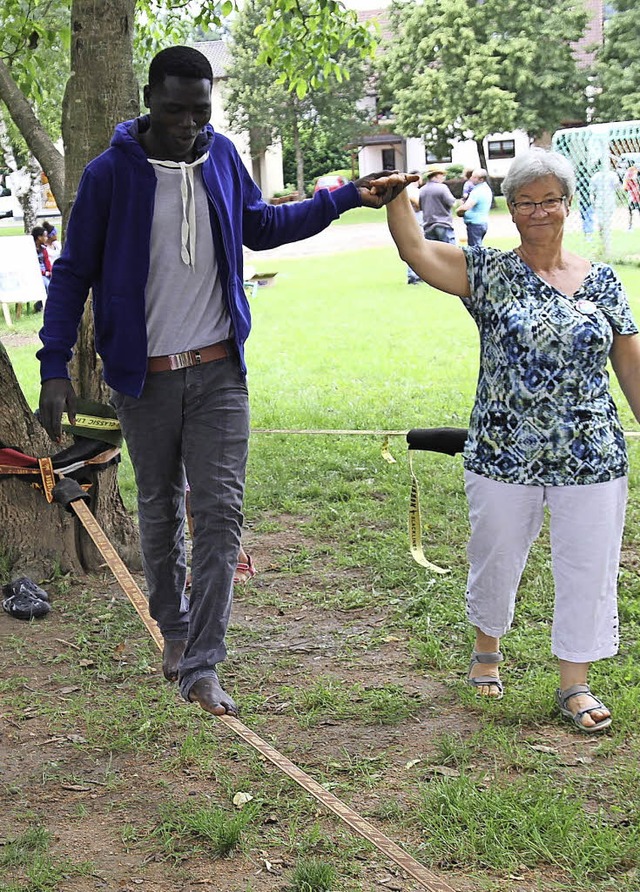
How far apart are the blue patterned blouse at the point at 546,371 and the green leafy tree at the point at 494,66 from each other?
44222mm

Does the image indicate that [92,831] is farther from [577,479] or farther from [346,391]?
[346,391]

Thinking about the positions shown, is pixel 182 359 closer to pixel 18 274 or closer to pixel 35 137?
pixel 35 137

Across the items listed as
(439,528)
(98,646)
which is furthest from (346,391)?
(98,646)

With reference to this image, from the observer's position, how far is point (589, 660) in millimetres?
4152

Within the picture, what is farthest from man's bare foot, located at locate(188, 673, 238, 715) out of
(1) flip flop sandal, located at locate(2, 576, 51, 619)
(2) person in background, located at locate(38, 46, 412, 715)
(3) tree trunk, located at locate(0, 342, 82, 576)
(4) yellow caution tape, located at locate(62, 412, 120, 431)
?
(3) tree trunk, located at locate(0, 342, 82, 576)

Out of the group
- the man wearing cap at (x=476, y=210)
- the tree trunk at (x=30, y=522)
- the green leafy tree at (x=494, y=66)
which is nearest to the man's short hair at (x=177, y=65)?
the tree trunk at (x=30, y=522)

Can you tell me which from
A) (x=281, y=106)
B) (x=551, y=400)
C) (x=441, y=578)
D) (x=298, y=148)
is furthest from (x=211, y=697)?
Answer: (x=281, y=106)

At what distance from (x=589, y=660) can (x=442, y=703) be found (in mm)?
645

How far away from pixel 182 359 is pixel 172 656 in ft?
3.64

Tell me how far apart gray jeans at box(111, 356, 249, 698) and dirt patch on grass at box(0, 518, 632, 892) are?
499mm

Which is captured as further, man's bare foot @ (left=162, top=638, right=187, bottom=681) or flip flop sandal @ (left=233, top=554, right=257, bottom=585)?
flip flop sandal @ (left=233, top=554, right=257, bottom=585)

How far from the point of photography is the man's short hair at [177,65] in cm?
345

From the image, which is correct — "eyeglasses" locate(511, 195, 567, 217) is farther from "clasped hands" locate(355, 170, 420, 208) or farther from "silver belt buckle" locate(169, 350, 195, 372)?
"silver belt buckle" locate(169, 350, 195, 372)

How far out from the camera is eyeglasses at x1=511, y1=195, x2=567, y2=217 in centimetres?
391
